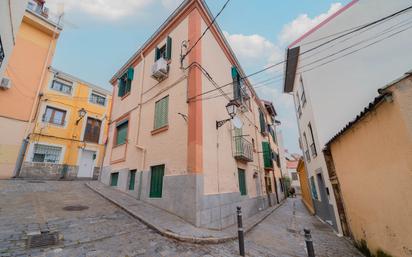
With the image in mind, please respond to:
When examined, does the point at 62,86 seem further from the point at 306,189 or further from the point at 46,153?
the point at 306,189

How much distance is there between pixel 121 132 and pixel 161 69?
5.28 metres

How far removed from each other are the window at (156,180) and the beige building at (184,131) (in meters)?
0.04

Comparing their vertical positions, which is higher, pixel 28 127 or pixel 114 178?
pixel 28 127

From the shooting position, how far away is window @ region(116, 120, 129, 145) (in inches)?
413

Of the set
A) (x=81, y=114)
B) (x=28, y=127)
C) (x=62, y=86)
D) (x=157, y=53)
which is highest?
(x=62, y=86)

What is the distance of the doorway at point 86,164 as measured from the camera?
15781 millimetres

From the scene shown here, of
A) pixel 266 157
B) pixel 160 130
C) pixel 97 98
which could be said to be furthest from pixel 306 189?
pixel 97 98

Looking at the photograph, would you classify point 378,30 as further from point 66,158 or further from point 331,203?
point 66,158

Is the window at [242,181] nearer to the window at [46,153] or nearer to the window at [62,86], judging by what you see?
the window at [46,153]

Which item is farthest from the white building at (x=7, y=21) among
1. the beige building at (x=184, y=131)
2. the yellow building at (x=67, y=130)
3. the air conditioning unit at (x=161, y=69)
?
the yellow building at (x=67, y=130)

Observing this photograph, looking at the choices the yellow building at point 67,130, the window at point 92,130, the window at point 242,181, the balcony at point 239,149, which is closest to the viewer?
the balcony at point 239,149

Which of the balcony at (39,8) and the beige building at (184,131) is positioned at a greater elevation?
the balcony at (39,8)

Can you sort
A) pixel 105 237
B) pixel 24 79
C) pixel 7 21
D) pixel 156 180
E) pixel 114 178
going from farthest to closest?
1. pixel 24 79
2. pixel 114 178
3. pixel 156 180
4. pixel 105 237
5. pixel 7 21

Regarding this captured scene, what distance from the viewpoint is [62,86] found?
51.0 ft
